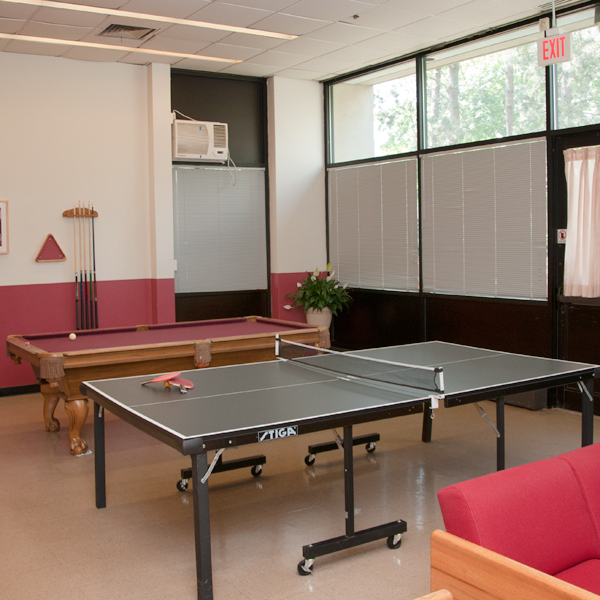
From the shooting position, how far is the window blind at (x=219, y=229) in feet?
24.2

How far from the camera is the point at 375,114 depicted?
7.46 metres

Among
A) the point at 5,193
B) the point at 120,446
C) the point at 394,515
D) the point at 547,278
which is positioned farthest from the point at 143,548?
the point at 5,193

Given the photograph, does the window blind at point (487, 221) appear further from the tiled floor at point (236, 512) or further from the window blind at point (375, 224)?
the tiled floor at point (236, 512)

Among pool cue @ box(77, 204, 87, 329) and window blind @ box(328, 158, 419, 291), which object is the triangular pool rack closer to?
pool cue @ box(77, 204, 87, 329)

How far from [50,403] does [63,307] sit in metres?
1.84

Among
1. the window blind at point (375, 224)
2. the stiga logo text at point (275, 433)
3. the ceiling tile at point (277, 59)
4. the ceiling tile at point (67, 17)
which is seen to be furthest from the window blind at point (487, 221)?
the stiga logo text at point (275, 433)

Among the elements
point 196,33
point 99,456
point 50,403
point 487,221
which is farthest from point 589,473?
point 196,33

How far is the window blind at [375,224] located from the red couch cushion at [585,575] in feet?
16.3

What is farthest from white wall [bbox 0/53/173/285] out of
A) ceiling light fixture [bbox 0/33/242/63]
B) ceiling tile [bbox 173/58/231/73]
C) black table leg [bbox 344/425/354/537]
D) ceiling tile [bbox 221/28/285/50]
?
black table leg [bbox 344/425/354/537]

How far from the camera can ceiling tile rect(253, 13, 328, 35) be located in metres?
5.61

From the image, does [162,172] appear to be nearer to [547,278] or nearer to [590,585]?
[547,278]

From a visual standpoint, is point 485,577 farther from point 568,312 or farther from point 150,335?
point 568,312

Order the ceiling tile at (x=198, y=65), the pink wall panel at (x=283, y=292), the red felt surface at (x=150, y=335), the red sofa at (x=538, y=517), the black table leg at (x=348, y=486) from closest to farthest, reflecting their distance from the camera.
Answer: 1. the red sofa at (x=538, y=517)
2. the black table leg at (x=348, y=486)
3. the red felt surface at (x=150, y=335)
4. the ceiling tile at (x=198, y=65)
5. the pink wall panel at (x=283, y=292)

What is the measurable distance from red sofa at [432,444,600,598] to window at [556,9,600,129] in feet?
12.7
